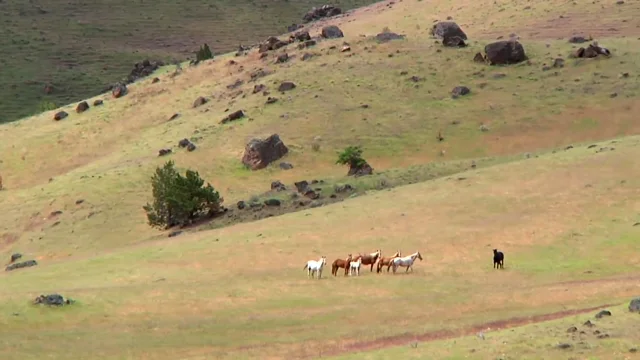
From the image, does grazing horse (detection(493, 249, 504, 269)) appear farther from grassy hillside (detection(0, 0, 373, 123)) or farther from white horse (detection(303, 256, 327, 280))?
grassy hillside (detection(0, 0, 373, 123))

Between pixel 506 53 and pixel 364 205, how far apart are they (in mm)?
27445

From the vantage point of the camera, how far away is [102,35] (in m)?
131

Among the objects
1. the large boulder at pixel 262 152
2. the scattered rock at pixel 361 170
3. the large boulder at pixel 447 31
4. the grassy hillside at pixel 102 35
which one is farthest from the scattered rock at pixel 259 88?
the grassy hillside at pixel 102 35

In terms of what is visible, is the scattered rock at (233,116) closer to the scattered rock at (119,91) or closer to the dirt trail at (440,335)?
the scattered rock at (119,91)

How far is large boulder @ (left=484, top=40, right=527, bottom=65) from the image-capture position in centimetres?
6906

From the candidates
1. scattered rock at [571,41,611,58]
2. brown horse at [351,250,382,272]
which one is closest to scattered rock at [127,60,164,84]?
scattered rock at [571,41,611,58]

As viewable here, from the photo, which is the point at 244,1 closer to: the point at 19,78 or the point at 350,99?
the point at 19,78

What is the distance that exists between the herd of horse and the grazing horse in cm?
231

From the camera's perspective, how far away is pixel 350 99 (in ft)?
217

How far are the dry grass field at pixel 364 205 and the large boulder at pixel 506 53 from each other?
700 mm

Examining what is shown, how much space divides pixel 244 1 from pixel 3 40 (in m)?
32.9

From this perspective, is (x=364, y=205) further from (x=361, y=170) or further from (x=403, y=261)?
(x=403, y=261)

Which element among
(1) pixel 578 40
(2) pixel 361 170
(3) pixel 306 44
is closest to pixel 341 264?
(2) pixel 361 170

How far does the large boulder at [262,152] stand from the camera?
58094 millimetres
